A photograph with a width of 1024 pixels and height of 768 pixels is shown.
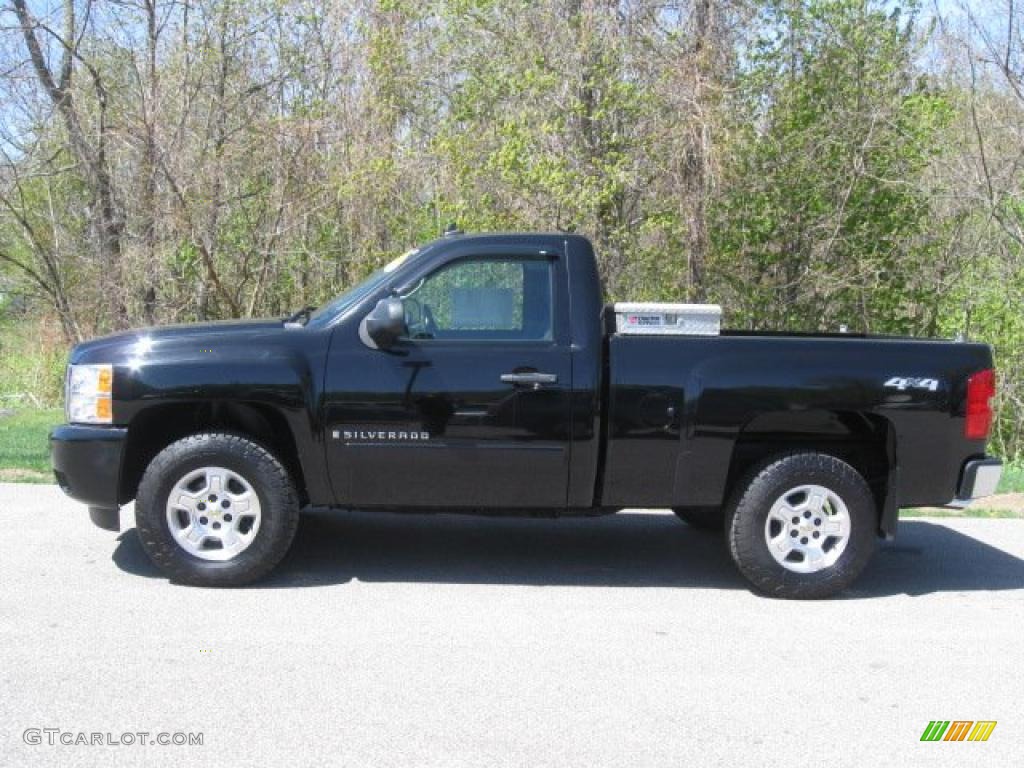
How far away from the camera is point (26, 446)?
1134 cm

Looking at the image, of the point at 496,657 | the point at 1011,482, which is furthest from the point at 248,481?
the point at 1011,482

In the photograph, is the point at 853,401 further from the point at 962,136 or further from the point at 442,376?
the point at 962,136

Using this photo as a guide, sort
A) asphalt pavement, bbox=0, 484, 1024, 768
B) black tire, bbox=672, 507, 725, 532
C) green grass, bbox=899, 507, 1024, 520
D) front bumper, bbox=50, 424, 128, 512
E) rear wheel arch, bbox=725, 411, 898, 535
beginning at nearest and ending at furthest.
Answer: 1. asphalt pavement, bbox=0, 484, 1024, 768
2. front bumper, bbox=50, 424, 128, 512
3. rear wheel arch, bbox=725, 411, 898, 535
4. black tire, bbox=672, 507, 725, 532
5. green grass, bbox=899, 507, 1024, 520

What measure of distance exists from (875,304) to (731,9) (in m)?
4.24

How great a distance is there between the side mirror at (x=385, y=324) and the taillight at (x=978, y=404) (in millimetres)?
3249

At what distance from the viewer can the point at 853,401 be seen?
622cm

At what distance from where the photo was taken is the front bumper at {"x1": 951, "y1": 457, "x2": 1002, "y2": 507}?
6.29 metres

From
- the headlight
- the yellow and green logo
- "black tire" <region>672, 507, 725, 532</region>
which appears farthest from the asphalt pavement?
the headlight

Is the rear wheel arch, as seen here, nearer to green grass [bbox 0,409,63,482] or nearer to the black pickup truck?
the black pickup truck

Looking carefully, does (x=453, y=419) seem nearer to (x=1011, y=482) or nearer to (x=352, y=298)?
(x=352, y=298)

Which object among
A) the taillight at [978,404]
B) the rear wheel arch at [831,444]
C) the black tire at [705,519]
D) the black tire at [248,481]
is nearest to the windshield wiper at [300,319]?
the black tire at [248,481]

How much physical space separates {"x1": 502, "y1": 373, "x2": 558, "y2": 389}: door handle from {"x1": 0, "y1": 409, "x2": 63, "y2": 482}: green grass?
5113mm

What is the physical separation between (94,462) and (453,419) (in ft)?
6.59

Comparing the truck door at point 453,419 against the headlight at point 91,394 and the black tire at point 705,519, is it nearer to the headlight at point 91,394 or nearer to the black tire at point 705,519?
the headlight at point 91,394
